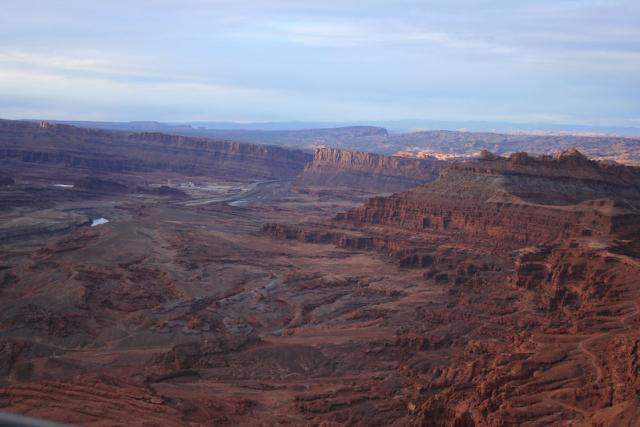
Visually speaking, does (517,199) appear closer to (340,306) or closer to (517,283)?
(517,283)

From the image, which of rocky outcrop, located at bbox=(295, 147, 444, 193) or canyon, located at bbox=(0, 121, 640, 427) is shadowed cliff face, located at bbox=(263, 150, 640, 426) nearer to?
canyon, located at bbox=(0, 121, 640, 427)

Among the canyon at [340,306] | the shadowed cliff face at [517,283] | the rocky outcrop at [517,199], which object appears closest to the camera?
the shadowed cliff face at [517,283]

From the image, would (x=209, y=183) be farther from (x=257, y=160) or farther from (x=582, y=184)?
(x=582, y=184)

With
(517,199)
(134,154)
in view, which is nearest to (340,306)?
(517,199)

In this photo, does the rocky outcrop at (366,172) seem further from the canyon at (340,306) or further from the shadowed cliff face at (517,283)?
the shadowed cliff face at (517,283)

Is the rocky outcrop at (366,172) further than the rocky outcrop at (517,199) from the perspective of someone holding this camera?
Yes

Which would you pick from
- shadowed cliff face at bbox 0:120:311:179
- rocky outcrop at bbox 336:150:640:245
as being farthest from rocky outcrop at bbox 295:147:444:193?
rocky outcrop at bbox 336:150:640:245

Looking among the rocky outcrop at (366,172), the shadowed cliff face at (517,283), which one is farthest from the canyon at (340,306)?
the rocky outcrop at (366,172)

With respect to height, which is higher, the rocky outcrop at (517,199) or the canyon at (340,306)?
the rocky outcrop at (517,199)
